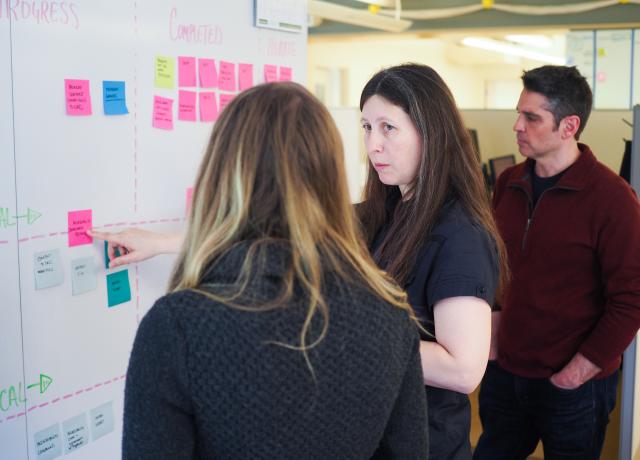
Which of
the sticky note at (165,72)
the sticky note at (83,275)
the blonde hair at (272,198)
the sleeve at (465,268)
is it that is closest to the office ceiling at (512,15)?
the sticky note at (165,72)

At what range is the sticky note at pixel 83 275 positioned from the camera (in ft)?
5.02

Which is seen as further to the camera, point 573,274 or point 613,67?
point 613,67

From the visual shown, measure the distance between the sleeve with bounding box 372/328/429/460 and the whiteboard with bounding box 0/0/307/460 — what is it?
0.78 meters

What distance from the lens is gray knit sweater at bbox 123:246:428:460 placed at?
0.86 metres

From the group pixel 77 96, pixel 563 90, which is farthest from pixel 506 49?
pixel 77 96

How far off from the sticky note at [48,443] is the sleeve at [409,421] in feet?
2.57

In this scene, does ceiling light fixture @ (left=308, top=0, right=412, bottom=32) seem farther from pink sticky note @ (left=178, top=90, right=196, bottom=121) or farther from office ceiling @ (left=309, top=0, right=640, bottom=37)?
pink sticky note @ (left=178, top=90, right=196, bottom=121)

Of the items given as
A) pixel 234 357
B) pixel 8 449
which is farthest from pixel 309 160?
pixel 8 449

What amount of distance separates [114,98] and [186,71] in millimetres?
289

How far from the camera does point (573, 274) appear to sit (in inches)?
79.8

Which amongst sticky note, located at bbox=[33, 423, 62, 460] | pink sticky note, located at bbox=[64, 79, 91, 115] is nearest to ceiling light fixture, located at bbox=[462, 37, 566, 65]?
pink sticky note, located at bbox=[64, 79, 91, 115]

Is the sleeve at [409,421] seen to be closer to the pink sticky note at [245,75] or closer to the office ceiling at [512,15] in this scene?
the pink sticky note at [245,75]

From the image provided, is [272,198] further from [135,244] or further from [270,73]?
[270,73]

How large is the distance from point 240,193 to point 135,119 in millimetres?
890
